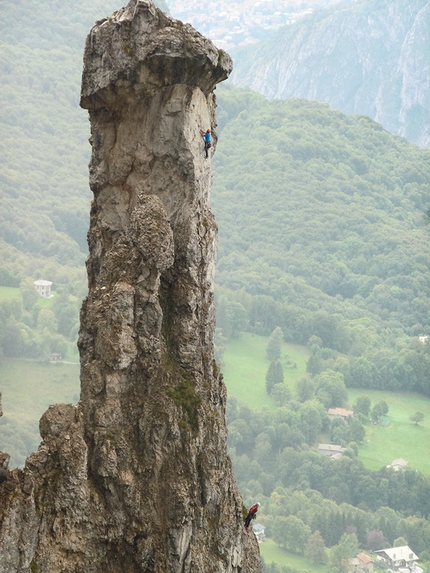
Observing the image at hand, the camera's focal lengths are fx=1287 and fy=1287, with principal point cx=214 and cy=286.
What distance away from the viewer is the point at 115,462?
2678 cm

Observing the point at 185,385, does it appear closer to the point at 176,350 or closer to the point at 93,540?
the point at 176,350

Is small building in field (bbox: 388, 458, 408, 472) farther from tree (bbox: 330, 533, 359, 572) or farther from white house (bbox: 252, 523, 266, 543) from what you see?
white house (bbox: 252, 523, 266, 543)

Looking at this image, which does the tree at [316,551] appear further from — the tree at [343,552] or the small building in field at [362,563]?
the small building in field at [362,563]

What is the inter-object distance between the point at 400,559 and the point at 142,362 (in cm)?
14425

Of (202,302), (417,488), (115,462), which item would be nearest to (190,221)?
(202,302)

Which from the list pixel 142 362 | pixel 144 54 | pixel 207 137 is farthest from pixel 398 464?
pixel 144 54

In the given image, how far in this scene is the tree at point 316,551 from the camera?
15950 cm

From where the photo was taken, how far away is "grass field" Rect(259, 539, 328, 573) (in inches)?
6122

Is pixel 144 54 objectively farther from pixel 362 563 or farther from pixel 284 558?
pixel 362 563

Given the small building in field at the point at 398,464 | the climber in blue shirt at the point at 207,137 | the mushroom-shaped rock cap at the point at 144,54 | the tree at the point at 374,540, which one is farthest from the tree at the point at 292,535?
the mushroom-shaped rock cap at the point at 144,54

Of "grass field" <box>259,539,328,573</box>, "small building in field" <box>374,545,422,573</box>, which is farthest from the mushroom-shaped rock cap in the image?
"small building in field" <box>374,545,422,573</box>

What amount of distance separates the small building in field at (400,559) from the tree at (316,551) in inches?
331

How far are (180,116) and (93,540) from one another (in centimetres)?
930

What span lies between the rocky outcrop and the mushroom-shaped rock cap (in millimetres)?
28
